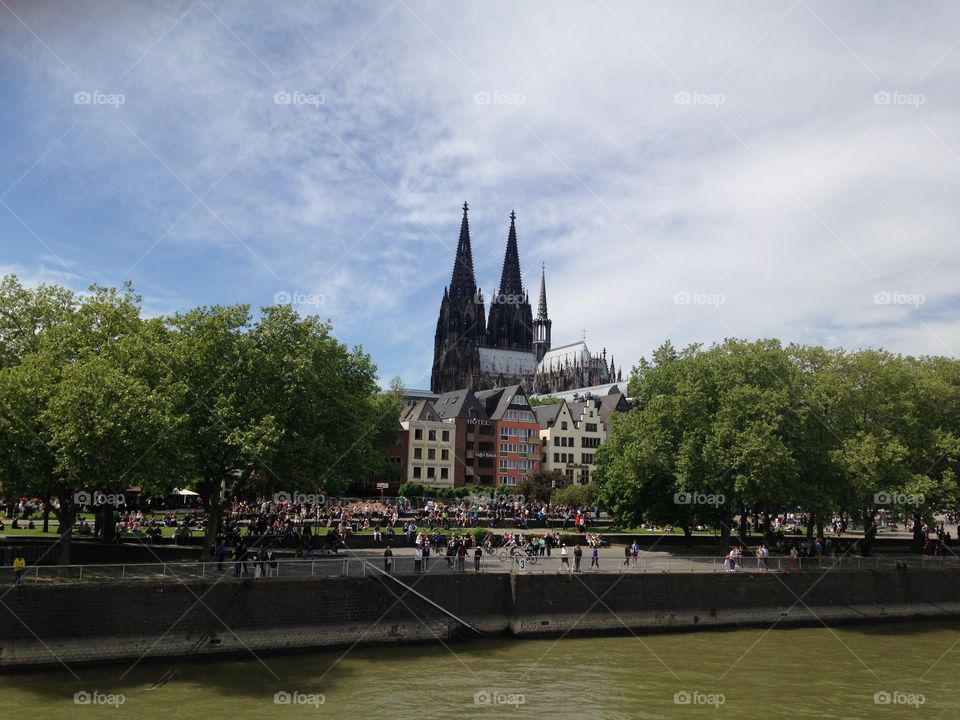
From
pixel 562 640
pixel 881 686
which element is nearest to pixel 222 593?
pixel 562 640

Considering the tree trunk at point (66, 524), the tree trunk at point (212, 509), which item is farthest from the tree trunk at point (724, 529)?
the tree trunk at point (66, 524)

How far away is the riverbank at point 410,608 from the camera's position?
2967cm

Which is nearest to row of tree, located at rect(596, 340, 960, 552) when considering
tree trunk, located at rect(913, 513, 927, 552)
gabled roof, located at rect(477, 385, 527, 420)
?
tree trunk, located at rect(913, 513, 927, 552)

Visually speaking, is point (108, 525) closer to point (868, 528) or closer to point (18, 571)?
point (18, 571)

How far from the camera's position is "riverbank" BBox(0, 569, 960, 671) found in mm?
29672

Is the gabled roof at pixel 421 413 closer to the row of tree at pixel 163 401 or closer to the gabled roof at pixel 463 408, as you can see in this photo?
the gabled roof at pixel 463 408

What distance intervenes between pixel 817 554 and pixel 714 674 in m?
17.2

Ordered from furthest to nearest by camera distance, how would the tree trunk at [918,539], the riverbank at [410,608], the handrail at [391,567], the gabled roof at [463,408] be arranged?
the gabled roof at [463,408] < the tree trunk at [918,539] < the handrail at [391,567] < the riverbank at [410,608]

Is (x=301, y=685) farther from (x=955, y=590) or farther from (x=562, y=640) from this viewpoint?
(x=955, y=590)

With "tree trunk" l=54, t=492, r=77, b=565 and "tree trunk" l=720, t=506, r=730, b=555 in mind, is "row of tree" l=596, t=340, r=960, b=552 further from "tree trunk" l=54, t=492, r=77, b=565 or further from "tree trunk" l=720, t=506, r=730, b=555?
"tree trunk" l=54, t=492, r=77, b=565

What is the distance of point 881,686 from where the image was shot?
3080cm

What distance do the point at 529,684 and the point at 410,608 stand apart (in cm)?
747

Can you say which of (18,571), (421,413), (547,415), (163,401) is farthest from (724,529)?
(547,415)

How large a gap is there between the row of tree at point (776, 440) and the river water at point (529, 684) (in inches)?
444
